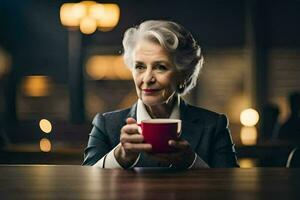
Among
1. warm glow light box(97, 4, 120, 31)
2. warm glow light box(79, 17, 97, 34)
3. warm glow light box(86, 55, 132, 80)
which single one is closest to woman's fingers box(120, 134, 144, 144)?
warm glow light box(97, 4, 120, 31)

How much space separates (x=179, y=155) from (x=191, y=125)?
1.17ft

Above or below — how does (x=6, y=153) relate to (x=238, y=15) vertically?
below

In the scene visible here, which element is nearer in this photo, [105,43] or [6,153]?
[6,153]

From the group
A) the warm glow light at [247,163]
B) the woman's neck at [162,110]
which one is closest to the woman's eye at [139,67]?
the woman's neck at [162,110]

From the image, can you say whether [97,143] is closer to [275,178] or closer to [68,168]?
[68,168]

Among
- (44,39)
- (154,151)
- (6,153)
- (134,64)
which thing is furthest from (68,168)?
(44,39)

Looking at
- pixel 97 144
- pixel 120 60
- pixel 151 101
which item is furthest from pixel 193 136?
pixel 120 60

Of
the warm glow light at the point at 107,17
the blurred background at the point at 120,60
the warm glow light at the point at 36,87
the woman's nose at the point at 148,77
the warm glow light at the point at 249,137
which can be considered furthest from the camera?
the warm glow light at the point at 36,87

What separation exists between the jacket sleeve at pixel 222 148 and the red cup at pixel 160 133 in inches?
15.3

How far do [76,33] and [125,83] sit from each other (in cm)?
104

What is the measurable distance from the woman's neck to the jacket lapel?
0.10 feet

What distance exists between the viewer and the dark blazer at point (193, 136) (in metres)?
1.47

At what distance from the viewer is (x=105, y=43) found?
7.66 m

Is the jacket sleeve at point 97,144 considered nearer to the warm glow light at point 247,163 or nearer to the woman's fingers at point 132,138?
the woman's fingers at point 132,138
